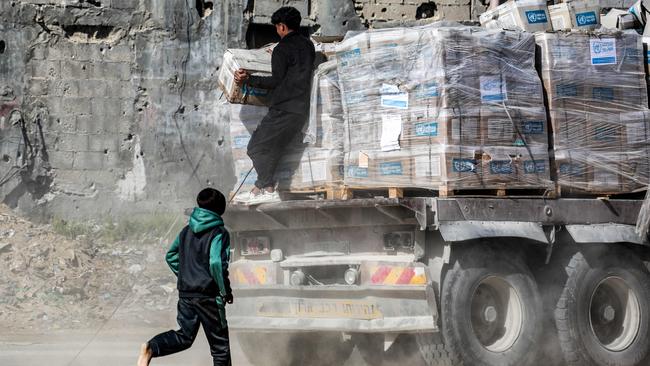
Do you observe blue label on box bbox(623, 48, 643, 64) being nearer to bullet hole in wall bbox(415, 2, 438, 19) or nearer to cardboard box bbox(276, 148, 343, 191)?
cardboard box bbox(276, 148, 343, 191)

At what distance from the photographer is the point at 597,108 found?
768cm

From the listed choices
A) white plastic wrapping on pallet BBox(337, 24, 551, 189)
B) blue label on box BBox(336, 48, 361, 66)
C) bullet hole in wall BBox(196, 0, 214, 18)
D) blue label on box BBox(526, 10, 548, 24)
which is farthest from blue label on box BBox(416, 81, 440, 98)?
bullet hole in wall BBox(196, 0, 214, 18)

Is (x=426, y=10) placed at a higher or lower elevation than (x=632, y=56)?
higher

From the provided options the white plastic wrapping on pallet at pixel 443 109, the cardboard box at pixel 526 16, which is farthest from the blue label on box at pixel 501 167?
the cardboard box at pixel 526 16

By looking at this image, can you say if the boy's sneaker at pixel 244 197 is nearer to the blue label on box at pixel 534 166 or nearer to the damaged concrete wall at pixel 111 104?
the blue label on box at pixel 534 166

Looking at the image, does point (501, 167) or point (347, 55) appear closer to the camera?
point (501, 167)

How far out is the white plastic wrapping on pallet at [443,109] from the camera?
6941 millimetres

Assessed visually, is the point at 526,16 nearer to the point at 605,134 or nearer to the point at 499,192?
the point at 605,134

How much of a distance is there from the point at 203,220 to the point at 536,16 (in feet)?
12.0

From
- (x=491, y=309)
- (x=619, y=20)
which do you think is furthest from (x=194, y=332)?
(x=619, y=20)

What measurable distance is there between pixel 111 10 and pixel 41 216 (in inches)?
114

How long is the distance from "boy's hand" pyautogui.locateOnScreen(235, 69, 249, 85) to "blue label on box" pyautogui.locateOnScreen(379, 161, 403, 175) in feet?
4.36

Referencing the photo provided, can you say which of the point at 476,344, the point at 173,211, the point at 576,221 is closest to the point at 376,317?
the point at 476,344

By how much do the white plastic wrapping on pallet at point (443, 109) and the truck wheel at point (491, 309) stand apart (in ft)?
1.89
